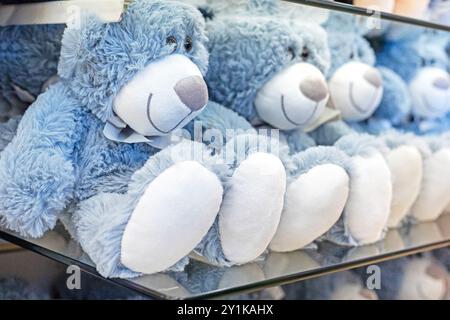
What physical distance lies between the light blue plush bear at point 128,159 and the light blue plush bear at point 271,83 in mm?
95

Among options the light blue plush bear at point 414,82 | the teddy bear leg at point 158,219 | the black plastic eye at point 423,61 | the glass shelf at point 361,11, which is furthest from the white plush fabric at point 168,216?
the black plastic eye at point 423,61

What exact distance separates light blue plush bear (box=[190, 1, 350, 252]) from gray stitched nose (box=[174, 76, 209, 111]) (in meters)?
0.10

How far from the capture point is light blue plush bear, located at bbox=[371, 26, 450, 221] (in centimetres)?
94

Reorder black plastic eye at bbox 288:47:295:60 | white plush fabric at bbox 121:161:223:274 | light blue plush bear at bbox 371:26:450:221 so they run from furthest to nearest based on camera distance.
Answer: light blue plush bear at bbox 371:26:450:221
black plastic eye at bbox 288:47:295:60
white plush fabric at bbox 121:161:223:274

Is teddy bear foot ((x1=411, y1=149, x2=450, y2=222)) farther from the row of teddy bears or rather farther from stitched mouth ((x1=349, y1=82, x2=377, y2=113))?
stitched mouth ((x1=349, y1=82, x2=377, y2=113))

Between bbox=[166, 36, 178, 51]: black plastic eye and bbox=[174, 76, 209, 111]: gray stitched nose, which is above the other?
bbox=[166, 36, 178, 51]: black plastic eye

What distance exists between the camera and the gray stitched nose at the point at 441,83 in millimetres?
965

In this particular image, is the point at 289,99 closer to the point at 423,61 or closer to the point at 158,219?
the point at 158,219

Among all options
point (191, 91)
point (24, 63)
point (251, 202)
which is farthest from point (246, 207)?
point (24, 63)

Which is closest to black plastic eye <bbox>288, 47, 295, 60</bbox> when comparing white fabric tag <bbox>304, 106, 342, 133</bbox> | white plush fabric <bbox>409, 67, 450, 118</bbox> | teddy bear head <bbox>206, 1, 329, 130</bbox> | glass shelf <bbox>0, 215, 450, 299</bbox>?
teddy bear head <bbox>206, 1, 329, 130</bbox>

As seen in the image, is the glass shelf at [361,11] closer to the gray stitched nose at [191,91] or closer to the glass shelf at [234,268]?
the gray stitched nose at [191,91]

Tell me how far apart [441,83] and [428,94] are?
0.03m
